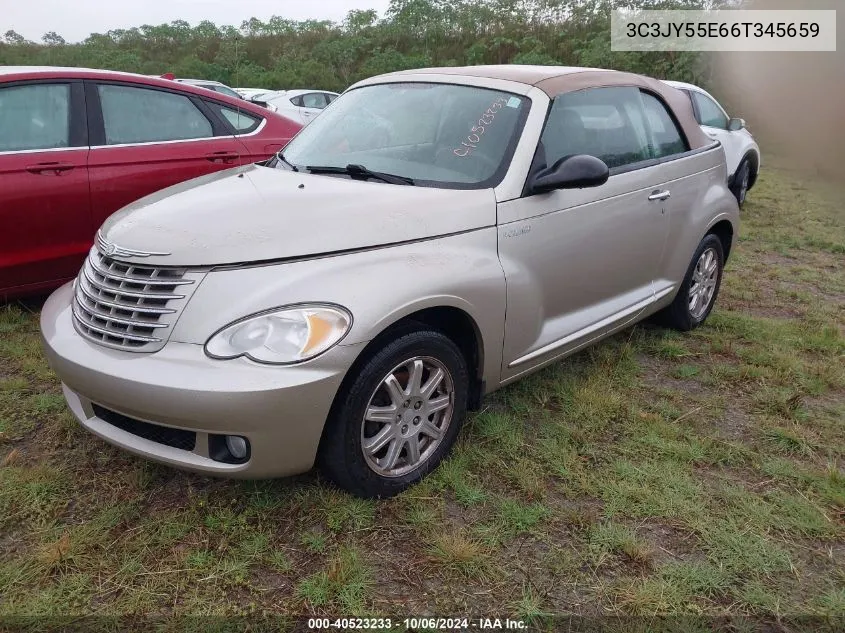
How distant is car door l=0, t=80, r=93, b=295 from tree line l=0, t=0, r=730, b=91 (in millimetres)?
17895

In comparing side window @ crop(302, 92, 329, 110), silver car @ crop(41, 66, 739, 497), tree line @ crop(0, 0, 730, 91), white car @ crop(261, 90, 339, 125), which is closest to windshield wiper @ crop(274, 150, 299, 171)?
silver car @ crop(41, 66, 739, 497)

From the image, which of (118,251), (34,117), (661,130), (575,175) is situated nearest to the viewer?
(118,251)

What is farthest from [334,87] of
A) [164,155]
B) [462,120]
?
[462,120]

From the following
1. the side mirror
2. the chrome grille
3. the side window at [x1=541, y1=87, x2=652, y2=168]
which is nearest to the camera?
the chrome grille

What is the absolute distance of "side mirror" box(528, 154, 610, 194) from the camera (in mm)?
2959

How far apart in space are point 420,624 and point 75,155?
3.62 meters

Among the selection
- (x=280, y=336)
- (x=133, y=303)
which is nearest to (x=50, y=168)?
(x=133, y=303)

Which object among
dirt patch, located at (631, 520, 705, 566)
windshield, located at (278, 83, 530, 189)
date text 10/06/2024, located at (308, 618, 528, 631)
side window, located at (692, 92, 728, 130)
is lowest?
dirt patch, located at (631, 520, 705, 566)

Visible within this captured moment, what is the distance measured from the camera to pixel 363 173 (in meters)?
3.08

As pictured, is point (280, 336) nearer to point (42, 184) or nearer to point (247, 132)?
point (42, 184)

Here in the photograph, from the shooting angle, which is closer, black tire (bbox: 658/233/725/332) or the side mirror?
the side mirror

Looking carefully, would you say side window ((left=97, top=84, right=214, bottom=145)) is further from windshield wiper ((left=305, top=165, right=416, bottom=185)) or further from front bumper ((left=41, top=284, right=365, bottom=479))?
front bumper ((left=41, top=284, right=365, bottom=479))

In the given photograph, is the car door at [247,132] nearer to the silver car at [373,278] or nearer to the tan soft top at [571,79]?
the silver car at [373,278]

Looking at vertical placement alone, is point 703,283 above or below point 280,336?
below
